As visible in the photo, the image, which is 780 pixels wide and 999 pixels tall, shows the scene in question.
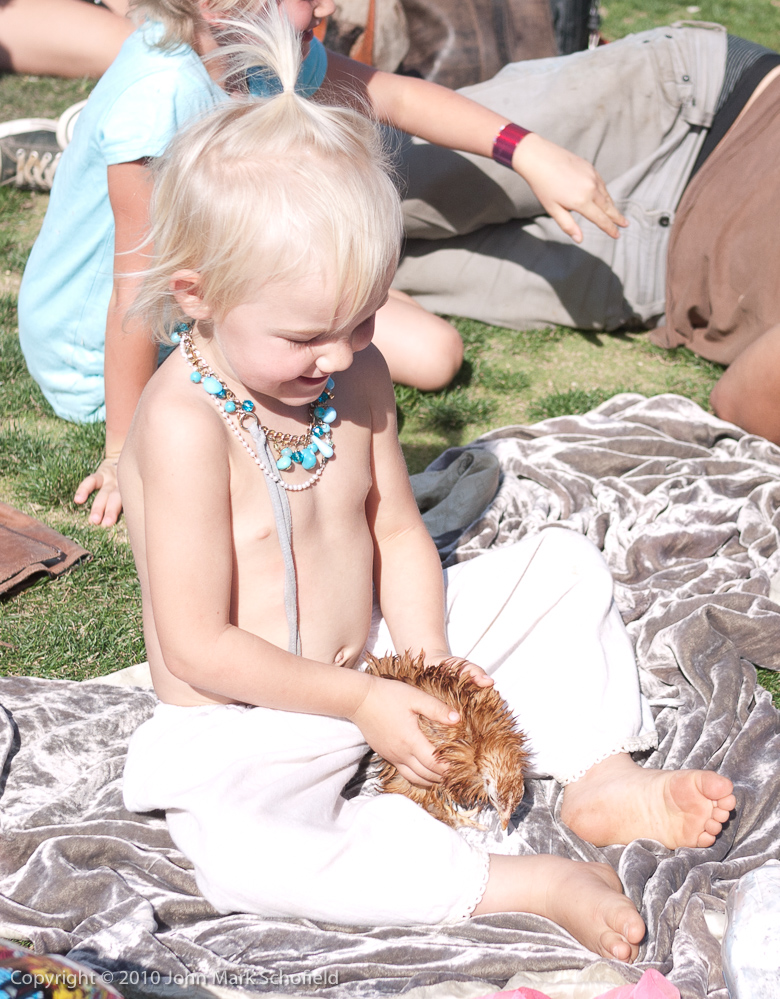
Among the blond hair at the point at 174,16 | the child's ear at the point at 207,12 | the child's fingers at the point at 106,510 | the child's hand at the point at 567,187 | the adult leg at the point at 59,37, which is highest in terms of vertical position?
the child's ear at the point at 207,12

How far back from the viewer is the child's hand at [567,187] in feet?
10.1

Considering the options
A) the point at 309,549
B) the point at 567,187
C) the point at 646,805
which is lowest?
the point at 646,805

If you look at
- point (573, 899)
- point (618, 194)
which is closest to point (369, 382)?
point (573, 899)

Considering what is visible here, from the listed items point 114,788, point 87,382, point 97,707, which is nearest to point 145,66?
point 87,382

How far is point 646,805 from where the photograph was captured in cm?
200

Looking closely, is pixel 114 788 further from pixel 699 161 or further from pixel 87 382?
pixel 699 161

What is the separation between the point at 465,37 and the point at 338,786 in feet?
15.1

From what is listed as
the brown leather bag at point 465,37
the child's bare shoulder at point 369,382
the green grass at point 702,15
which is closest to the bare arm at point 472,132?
the child's bare shoulder at point 369,382

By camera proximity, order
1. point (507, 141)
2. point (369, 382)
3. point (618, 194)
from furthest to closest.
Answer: point (618, 194)
point (507, 141)
point (369, 382)

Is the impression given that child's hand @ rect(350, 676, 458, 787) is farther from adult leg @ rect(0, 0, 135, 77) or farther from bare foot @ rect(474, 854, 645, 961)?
adult leg @ rect(0, 0, 135, 77)

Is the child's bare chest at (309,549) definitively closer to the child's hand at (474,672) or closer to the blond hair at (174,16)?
the child's hand at (474,672)

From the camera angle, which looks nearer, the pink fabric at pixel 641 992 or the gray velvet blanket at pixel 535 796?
the pink fabric at pixel 641 992

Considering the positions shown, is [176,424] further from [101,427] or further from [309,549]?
[101,427]

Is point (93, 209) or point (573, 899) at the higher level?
point (93, 209)
